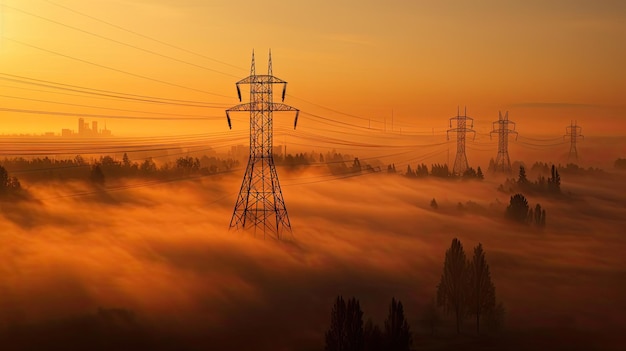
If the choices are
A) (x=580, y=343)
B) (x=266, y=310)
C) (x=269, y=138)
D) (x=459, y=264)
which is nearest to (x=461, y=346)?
(x=459, y=264)

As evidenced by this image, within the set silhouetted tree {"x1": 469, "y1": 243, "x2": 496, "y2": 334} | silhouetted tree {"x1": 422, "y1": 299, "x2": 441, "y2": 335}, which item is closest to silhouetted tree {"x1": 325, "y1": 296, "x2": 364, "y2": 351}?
silhouetted tree {"x1": 422, "y1": 299, "x2": 441, "y2": 335}

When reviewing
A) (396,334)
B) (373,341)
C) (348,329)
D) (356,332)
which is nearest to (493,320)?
(396,334)

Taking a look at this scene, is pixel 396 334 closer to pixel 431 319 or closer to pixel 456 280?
pixel 456 280

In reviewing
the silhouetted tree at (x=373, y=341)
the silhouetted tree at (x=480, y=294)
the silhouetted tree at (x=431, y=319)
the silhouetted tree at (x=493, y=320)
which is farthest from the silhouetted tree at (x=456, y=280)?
the silhouetted tree at (x=373, y=341)

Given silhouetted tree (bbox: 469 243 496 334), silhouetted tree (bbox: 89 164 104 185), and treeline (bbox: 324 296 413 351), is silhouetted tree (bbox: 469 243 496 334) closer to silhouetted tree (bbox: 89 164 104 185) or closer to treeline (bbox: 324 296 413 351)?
treeline (bbox: 324 296 413 351)

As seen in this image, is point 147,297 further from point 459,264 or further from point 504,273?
point 504,273

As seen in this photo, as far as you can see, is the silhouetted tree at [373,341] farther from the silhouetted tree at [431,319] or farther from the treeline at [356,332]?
the silhouetted tree at [431,319]
